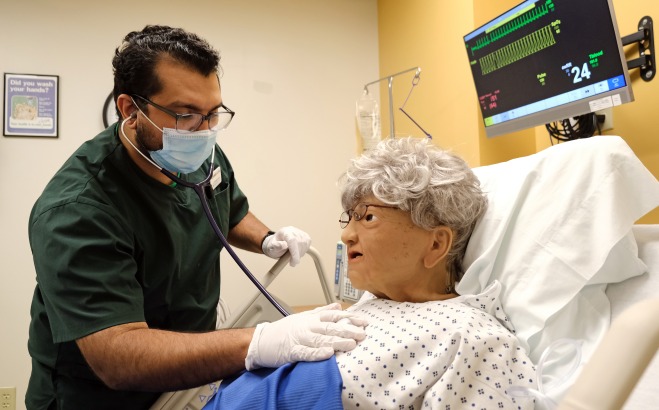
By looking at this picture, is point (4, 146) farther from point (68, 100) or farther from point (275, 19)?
point (275, 19)

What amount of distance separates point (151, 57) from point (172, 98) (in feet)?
0.41

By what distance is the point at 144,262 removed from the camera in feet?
4.51

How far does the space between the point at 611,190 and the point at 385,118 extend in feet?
8.17

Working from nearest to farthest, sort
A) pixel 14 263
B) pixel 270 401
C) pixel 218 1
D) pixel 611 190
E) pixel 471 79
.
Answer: pixel 270 401, pixel 611 190, pixel 471 79, pixel 14 263, pixel 218 1

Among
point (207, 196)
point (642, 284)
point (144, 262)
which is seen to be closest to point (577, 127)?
point (642, 284)

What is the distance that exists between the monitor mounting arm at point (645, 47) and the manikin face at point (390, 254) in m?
1.20

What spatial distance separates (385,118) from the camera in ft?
11.5

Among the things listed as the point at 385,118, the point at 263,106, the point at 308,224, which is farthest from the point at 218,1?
the point at 308,224

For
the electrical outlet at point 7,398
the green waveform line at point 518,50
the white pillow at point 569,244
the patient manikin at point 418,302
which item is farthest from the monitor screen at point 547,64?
the electrical outlet at point 7,398

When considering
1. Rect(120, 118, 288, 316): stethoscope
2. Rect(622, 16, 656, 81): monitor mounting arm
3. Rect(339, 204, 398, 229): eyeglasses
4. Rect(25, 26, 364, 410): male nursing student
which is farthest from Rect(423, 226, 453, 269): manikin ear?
Rect(622, 16, 656, 81): monitor mounting arm

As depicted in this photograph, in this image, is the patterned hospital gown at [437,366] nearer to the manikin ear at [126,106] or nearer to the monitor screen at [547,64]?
the manikin ear at [126,106]

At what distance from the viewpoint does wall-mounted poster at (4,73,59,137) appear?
115 inches

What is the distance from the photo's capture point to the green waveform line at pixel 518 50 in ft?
6.17

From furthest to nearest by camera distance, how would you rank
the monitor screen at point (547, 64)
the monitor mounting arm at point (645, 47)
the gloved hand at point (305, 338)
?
the monitor mounting arm at point (645, 47)
the monitor screen at point (547, 64)
the gloved hand at point (305, 338)
